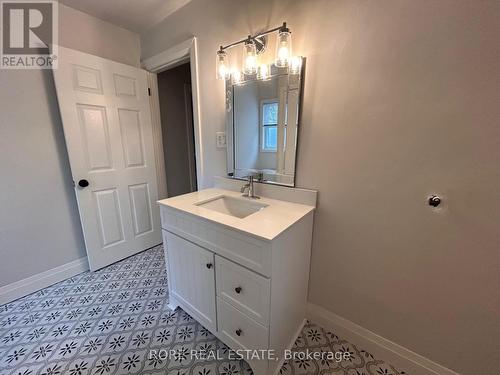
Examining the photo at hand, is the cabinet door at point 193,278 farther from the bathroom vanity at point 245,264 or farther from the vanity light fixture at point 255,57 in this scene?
the vanity light fixture at point 255,57

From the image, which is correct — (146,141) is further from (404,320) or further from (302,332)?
(404,320)

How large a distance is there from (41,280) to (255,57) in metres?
2.48

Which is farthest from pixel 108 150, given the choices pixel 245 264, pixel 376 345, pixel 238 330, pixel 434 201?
pixel 376 345

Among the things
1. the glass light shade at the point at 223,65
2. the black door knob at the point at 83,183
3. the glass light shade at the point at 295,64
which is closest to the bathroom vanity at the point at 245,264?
the glass light shade at the point at 295,64

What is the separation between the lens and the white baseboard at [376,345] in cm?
108

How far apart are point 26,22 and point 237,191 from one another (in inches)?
79.5

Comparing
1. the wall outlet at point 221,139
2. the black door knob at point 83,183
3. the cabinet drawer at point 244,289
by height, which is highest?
the wall outlet at point 221,139

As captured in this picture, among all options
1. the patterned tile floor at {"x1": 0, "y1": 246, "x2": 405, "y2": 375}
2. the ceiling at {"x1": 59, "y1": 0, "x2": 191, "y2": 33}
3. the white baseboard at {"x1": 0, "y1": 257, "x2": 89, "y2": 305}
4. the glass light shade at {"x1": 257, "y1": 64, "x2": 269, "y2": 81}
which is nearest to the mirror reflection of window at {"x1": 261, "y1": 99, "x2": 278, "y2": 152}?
the glass light shade at {"x1": 257, "y1": 64, "x2": 269, "y2": 81}

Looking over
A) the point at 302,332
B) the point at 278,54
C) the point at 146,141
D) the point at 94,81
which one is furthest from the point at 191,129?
the point at 302,332

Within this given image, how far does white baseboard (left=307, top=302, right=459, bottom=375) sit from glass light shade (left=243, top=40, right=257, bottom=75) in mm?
1624

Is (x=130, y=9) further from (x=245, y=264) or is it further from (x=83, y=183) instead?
(x=245, y=264)

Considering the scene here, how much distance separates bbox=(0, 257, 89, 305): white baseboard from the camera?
1622mm

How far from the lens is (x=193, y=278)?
4.24ft

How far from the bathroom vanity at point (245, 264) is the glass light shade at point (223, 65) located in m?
0.82
